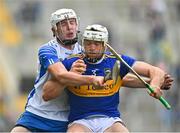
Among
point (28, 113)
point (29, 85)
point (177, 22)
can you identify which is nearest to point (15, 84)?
point (29, 85)

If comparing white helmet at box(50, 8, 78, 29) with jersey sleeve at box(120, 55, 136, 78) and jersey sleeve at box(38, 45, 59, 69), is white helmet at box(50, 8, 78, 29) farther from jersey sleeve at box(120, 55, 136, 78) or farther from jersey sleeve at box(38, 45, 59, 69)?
jersey sleeve at box(120, 55, 136, 78)

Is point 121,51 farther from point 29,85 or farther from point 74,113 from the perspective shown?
point 74,113

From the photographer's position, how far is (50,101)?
13344 millimetres

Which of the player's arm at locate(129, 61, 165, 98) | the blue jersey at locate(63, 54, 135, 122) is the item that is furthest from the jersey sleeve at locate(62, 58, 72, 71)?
the player's arm at locate(129, 61, 165, 98)

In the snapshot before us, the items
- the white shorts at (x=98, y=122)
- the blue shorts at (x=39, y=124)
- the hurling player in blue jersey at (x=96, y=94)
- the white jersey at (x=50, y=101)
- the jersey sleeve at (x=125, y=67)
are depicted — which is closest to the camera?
the hurling player in blue jersey at (x=96, y=94)

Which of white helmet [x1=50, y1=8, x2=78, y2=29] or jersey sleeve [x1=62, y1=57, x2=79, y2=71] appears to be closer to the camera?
jersey sleeve [x1=62, y1=57, x2=79, y2=71]

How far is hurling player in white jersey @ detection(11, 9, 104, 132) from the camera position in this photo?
1277 centimetres

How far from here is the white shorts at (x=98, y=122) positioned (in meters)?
12.8

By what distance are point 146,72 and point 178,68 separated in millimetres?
12206

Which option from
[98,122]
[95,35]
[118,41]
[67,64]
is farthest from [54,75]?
[118,41]

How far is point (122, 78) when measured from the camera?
43.3 ft

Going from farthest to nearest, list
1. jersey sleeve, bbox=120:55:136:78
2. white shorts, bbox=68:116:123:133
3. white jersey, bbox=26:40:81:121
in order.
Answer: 1. white jersey, bbox=26:40:81:121
2. jersey sleeve, bbox=120:55:136:78
3. white shorts, bbox=68:116:123:133

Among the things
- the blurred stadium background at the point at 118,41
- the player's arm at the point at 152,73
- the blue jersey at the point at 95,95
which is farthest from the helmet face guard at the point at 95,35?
the blurred stadium background at the point at 118,41

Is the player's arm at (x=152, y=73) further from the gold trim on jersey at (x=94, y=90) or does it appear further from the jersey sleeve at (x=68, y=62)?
the jersey sleeve at (x=68, y=62)
